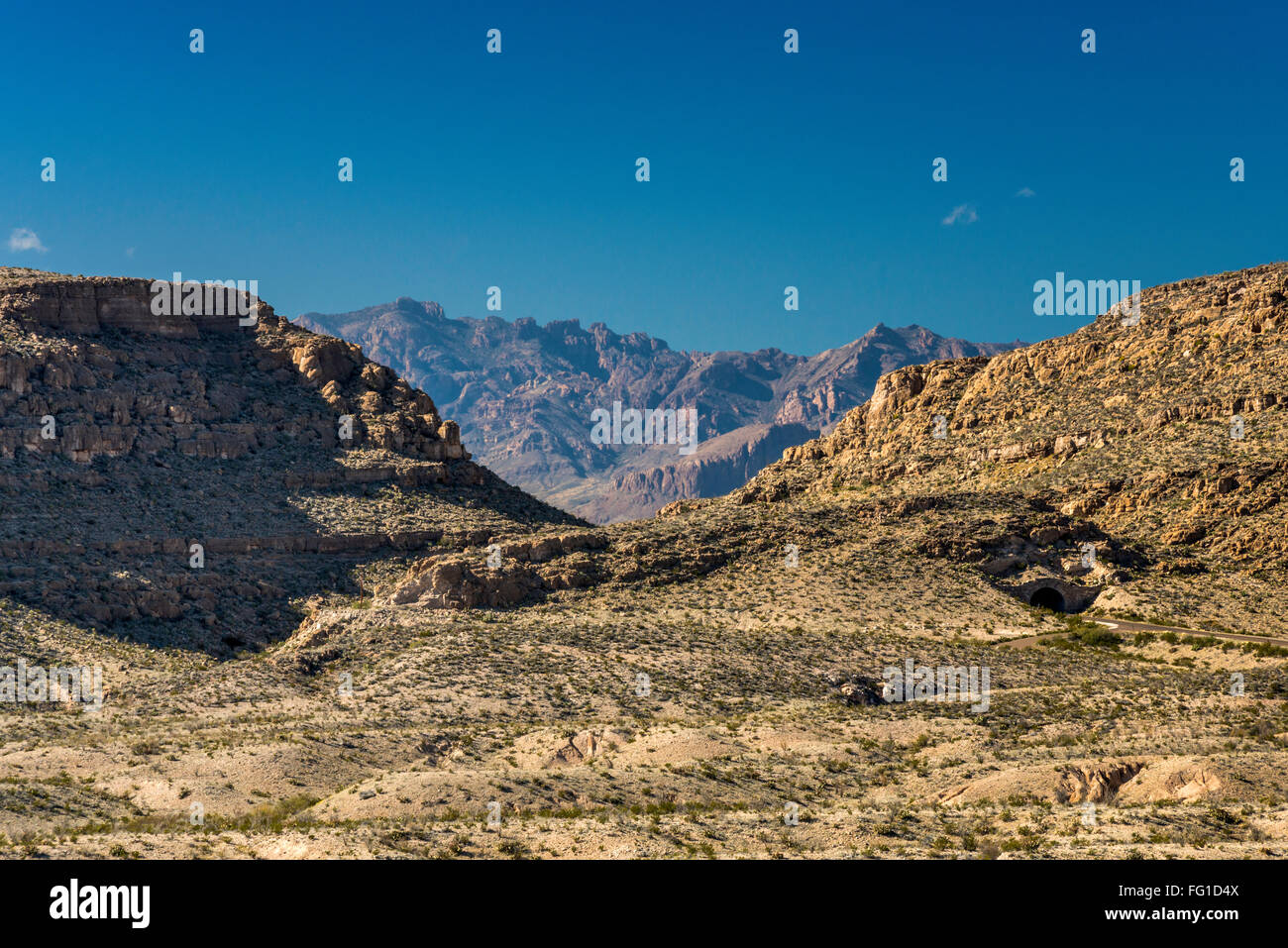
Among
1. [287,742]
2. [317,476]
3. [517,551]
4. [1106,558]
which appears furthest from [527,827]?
[317,476]

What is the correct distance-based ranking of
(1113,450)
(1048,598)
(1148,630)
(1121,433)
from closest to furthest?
(1148,630)
(1048,598)
(1113,450)
(1121,433)

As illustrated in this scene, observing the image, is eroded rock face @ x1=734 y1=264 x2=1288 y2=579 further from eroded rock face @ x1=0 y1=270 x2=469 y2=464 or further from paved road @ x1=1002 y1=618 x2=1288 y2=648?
eroded rock face @ x1=0 y1=270 x2=469 y2=464

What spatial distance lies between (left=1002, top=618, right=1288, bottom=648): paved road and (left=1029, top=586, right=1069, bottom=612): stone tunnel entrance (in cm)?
491

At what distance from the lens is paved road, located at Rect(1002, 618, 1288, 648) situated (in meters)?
54.8

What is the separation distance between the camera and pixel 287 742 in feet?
118

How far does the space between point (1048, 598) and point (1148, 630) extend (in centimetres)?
926

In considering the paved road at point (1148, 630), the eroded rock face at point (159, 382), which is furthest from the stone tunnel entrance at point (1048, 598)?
the eroded rock face at point (159, 382)

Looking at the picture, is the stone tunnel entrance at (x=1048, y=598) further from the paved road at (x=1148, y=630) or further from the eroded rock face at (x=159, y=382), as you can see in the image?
the eroded rock face at (x=159, y=382)

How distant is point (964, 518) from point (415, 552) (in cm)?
3580

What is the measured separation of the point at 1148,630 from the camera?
57.5 metres

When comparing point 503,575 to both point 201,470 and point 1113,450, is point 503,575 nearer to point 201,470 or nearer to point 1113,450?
point 201,470

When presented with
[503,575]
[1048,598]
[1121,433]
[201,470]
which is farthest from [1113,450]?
[201,470]

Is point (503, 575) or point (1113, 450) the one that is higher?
point (1113, 450)
